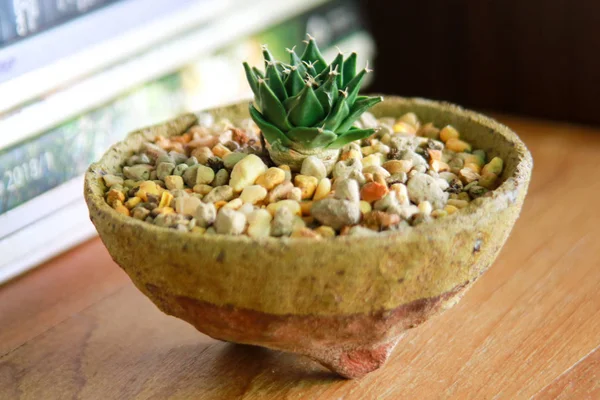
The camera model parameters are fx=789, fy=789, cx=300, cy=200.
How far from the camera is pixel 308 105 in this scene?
717mm

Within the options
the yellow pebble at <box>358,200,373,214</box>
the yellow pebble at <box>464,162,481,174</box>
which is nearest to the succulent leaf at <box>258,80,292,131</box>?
the yellow pebble at <box>358,200,373,214</box>

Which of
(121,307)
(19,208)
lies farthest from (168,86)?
(121,307)

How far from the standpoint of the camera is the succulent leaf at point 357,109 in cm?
74

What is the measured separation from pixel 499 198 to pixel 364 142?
217mm

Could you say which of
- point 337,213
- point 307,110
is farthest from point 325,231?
point 307,110

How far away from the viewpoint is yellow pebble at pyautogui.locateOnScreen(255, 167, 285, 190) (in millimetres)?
743

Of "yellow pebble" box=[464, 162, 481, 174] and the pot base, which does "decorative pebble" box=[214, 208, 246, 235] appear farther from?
"yellow pebble" box=[464, 162, 481, 174]

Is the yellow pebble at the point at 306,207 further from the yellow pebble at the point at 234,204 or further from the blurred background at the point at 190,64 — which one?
the blurred background at the point at 190,64

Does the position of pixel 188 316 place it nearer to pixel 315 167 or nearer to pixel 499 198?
pixel 315 167

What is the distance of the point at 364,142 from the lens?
86 centimetres

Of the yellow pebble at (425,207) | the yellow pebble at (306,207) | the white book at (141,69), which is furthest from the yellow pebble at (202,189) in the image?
the white book at (141,69)

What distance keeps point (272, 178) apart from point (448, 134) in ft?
0.81

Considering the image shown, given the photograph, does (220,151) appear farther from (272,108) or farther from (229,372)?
(229,372)

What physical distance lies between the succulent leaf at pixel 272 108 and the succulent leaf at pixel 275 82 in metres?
0.02
